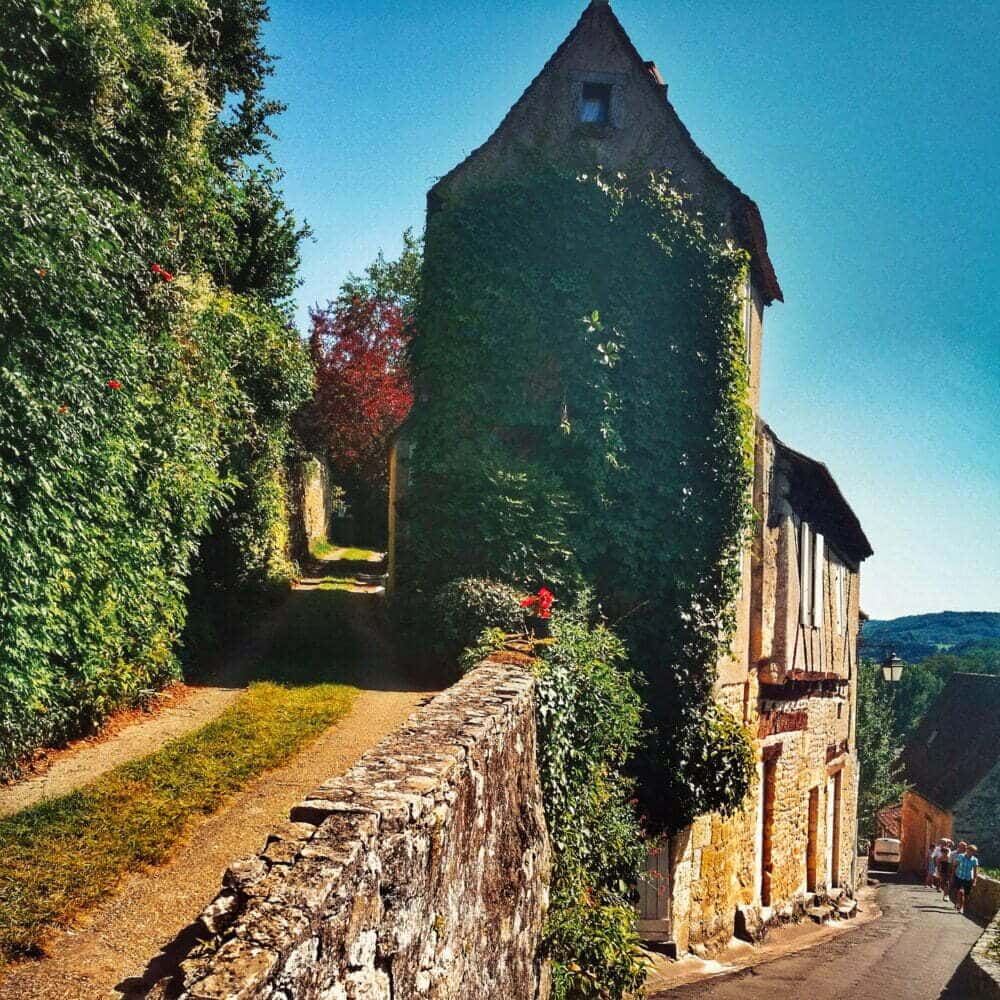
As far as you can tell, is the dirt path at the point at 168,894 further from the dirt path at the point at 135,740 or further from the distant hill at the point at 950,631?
the distant hill at the point at 950,631

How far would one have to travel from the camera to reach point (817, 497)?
15.5 meters

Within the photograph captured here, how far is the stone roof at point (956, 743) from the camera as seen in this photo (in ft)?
98.6

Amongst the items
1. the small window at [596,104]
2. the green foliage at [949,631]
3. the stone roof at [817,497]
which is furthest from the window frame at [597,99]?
the green foliage at [949,631]

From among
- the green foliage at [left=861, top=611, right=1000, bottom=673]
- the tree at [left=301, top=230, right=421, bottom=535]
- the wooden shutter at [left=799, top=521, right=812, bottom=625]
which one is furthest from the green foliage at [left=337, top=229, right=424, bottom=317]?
the green foliage at [left=861, top=611, right=1000, bottom=673]

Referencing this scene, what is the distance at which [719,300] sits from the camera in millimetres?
12461

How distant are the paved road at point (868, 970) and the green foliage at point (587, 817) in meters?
2.89

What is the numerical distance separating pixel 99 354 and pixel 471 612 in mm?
5087

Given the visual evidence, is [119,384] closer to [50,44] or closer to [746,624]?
[50,44]

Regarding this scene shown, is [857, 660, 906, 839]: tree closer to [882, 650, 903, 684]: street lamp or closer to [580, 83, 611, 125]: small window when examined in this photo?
[882, 650, 903, 684]: street lamp

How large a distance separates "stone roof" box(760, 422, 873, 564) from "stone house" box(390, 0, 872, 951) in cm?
4

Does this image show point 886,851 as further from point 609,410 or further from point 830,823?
point 609,410

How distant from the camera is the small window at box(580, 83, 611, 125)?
13133 mm

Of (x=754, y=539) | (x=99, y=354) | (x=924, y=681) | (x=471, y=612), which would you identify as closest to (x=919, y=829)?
(x=754, y=539)

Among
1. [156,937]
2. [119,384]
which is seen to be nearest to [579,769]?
[156,937]
